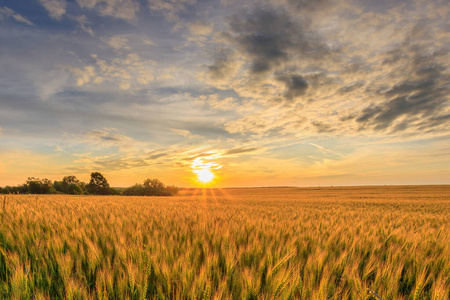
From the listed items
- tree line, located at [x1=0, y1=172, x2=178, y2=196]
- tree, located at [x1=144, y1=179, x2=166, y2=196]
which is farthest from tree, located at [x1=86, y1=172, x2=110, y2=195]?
tree, located at [x1=144, y1=179, x2=166, y2=196]

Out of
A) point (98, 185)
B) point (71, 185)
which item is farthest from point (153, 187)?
point (71, 185)

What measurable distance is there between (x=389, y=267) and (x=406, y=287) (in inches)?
12.2

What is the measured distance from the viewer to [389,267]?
190cm

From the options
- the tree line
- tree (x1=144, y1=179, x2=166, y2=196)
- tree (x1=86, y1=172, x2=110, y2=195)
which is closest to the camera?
the tree line

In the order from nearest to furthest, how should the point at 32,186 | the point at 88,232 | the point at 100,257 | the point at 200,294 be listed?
the point at 200,294
the point at 100,257
the point at 88,232
the point at 32,186

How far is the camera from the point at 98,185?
4594 cm

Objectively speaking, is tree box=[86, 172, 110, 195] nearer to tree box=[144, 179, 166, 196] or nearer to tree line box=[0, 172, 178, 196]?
tree line box=[0, 172, 178, 196]

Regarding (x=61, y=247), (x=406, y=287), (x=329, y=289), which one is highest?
(x=61, y=247)

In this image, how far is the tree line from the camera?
3697 cm

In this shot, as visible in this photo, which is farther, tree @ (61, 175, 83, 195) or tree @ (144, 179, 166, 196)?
tree @ (144, 179, 166, 196)

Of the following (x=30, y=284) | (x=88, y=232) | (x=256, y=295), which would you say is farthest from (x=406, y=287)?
(x=88, y=232)

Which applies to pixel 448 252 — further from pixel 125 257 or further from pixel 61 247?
pixel 61 247

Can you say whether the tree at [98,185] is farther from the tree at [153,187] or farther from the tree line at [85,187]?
the tree at [153,187]

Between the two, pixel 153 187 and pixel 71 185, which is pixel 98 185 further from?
pixel 153 187
